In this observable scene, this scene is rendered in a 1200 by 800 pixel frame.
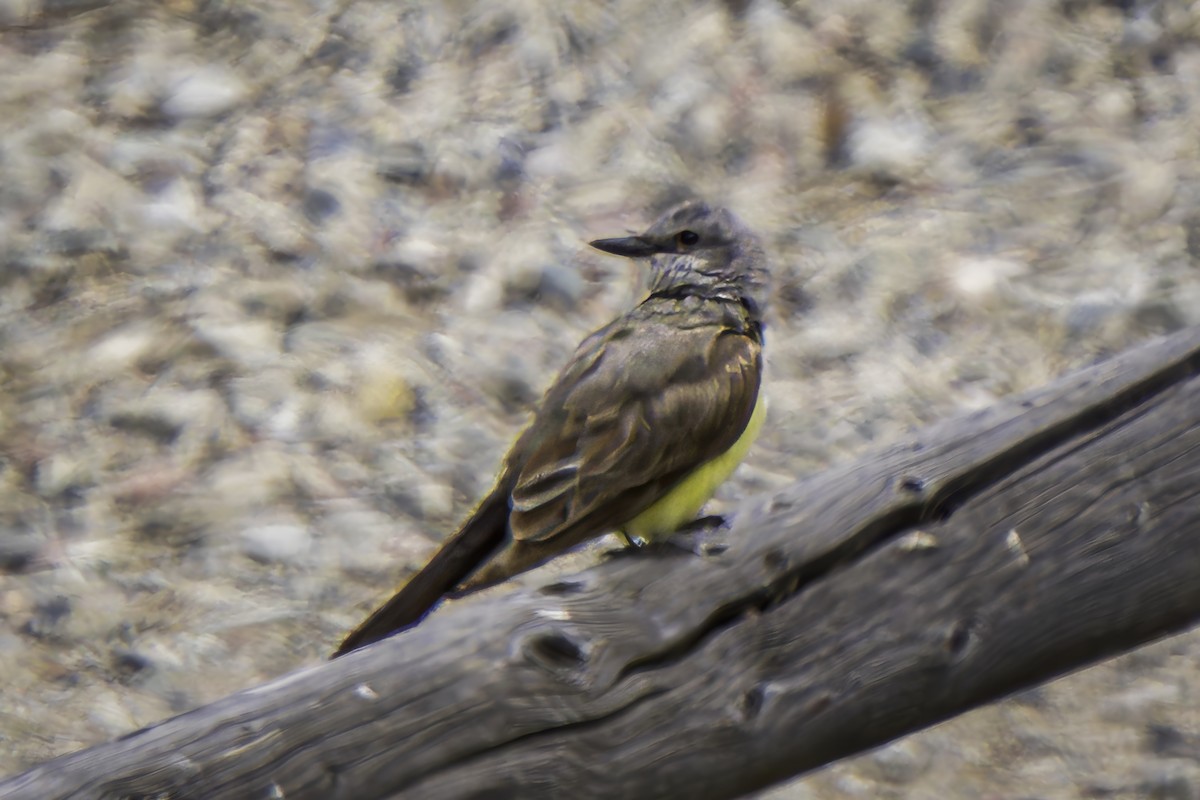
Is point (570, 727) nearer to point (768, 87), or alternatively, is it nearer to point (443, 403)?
point (443, 403)

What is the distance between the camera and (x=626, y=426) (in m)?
2.96

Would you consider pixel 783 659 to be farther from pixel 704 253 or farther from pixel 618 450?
pixel 704 253

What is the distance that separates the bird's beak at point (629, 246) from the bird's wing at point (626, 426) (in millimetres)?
403

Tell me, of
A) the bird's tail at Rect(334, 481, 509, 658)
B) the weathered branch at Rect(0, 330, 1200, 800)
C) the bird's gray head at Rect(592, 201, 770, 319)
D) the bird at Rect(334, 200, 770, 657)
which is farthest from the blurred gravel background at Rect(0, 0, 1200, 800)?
the weathered branch at Rect(0, 330, 1200, 800)

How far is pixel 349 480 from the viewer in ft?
18.2

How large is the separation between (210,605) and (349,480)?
0.71 metres

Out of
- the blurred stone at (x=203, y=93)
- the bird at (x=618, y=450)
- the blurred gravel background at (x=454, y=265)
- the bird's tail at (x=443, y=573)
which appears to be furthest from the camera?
the blurred stone at (x=203, y=93)

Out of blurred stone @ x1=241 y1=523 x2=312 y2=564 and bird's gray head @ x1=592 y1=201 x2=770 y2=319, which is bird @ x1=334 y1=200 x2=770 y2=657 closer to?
bird's gray head @ x1=592 y1=201 x2=770 y2=319

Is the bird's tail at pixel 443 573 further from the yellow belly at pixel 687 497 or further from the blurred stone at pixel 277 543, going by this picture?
the blurred stone at pixel 277 543

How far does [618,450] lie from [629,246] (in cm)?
85

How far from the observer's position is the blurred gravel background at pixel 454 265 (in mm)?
5039

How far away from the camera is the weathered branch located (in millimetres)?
2207

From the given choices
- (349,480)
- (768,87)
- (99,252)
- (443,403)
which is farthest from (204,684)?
(768,87)

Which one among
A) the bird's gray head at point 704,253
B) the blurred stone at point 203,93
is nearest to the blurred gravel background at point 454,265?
the blurred stone at point 203,93
